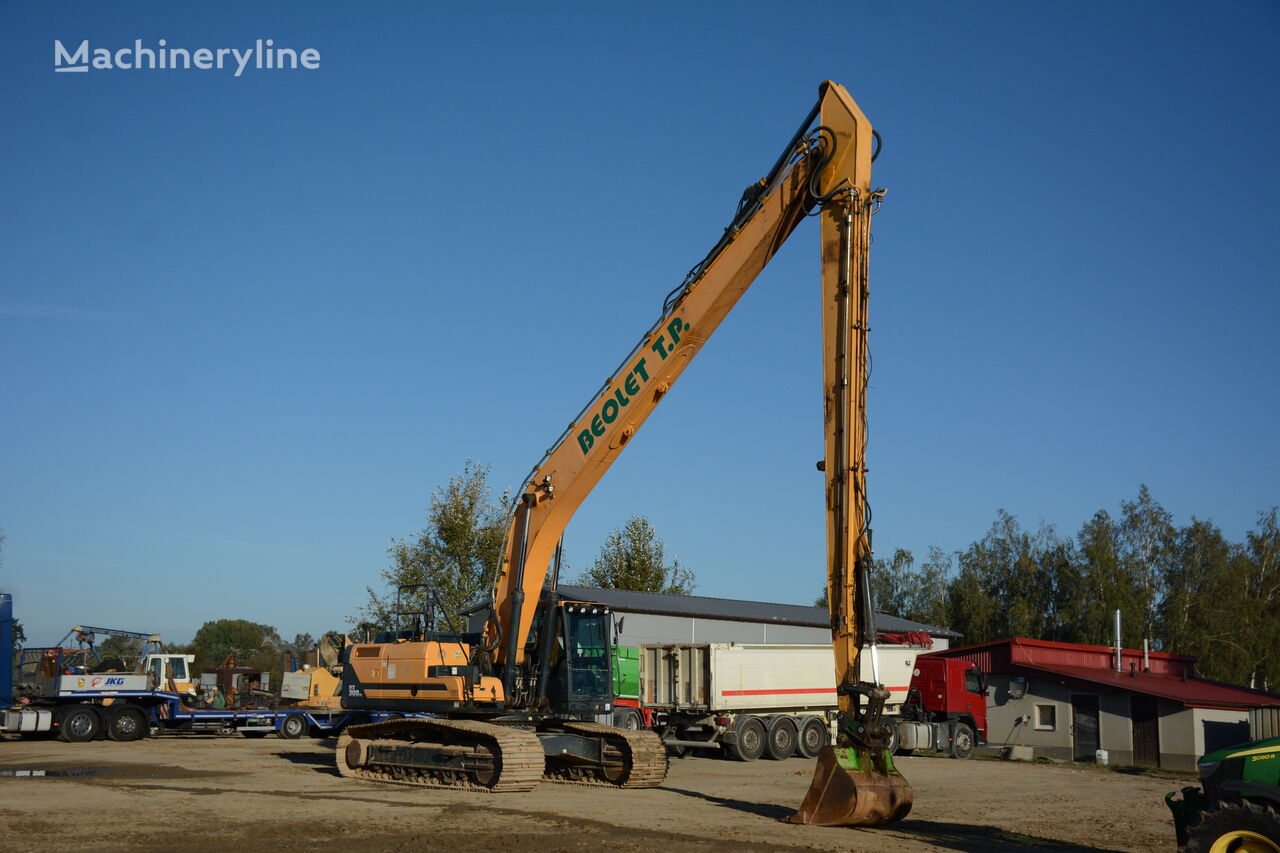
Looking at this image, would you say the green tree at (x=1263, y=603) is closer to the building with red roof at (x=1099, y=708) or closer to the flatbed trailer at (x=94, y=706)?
the building with red roof at (x=1099, y=708)

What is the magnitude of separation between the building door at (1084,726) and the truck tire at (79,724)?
1122 inches

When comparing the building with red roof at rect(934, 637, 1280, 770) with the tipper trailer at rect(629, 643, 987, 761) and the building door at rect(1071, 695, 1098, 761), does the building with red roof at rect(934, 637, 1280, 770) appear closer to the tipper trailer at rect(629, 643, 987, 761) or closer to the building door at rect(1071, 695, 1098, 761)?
the building door at rect(1071, 695, 1098, 761)

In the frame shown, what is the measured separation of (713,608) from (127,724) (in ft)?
78.6

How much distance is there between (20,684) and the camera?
3116 centimetres

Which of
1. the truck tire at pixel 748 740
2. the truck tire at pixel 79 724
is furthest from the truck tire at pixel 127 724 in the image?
the truck tire at pixel 748 740

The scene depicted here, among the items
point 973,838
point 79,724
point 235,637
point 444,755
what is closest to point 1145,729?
point 973,838

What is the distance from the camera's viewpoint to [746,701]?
96.5 feet

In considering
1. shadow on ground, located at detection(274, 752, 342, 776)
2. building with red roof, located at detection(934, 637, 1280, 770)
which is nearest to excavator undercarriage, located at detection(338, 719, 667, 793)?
shadow on ground, located at detection(274, 752, 342, 776)

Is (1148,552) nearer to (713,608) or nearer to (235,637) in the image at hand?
(713,608)

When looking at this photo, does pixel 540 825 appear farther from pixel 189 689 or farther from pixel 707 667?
pixel 189 689

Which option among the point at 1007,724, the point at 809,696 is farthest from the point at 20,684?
the point at 1007,724

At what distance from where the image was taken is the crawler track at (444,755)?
17.2 meters

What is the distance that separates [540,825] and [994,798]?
9.17m

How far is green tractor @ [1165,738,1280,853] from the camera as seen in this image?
32.0 ft
